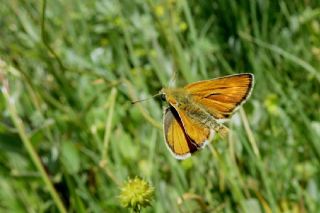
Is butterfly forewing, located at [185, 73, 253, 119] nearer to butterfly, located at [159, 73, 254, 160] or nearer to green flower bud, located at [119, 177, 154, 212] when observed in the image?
butterfly, located at [159, 73, 254, 160]

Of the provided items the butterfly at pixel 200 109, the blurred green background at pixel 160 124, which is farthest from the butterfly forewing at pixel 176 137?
the blurred green background at pixel 160 124

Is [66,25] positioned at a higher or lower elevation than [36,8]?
lower

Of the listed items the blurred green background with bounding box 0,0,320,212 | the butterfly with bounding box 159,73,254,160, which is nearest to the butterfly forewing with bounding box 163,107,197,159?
the butterfly with bounding box 159,73,254,160

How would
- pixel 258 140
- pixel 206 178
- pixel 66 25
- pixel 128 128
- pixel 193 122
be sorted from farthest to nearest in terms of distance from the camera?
pixel 66 25 < pixel 128 128 < pixel 258 140 < pixel 206 178 < pixel 193 122

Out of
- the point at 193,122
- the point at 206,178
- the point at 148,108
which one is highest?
the point at 148,108

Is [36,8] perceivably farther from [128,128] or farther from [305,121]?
[305,121]

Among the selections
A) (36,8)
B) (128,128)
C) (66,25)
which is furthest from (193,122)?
(36,8)

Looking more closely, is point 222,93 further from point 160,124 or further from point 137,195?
point 160,124
